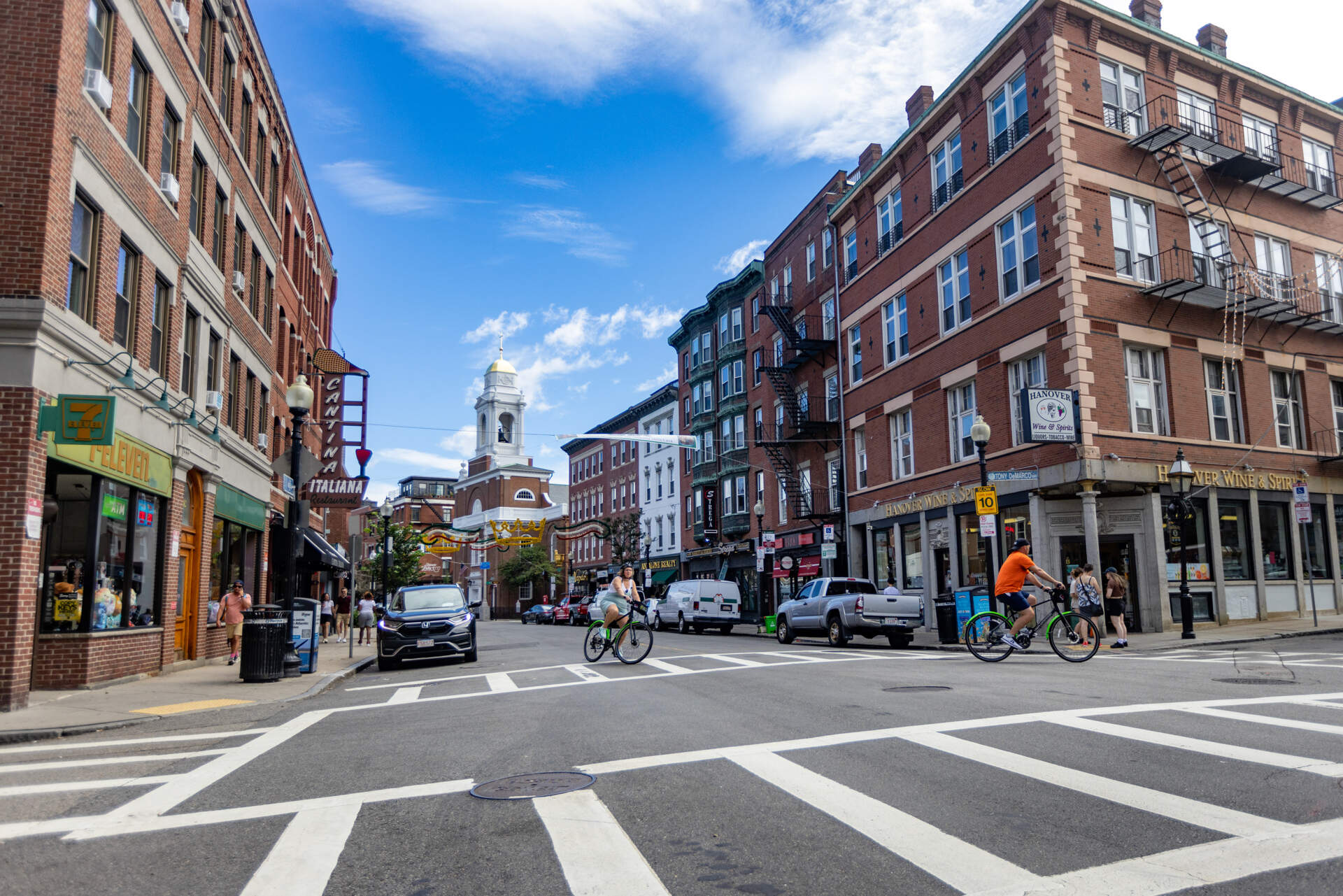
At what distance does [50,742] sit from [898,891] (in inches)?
372

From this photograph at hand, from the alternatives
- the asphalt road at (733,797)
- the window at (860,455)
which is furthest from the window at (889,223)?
the asphalt road at (733,797)

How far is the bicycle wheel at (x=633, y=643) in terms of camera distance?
16.9 m

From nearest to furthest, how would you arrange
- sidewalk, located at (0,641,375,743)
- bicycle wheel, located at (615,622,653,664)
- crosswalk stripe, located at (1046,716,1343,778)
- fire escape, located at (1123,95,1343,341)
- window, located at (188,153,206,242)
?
crosswalk stripe, located at (1046,716,1343,778)
sidewalk, located at (0,641,375,743)
bicycle wheel, located at (615,622,653,664)
window, located at (188,153,206,242)
fire escape, located at (1123,95,1343,341)

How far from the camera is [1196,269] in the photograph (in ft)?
84.6

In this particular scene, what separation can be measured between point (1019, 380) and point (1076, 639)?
43.4 feet

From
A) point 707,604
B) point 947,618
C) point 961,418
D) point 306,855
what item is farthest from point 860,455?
point 306,855

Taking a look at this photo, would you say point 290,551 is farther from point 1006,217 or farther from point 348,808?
Answer: point 1006,217

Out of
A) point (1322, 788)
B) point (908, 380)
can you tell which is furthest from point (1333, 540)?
point (1322, 788)

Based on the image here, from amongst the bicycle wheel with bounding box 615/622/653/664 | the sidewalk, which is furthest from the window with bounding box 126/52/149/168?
the bicycle wheel with bounding box 615/622/653/664

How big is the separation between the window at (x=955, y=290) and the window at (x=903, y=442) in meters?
3.32

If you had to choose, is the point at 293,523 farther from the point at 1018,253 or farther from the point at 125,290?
the point at 1018,253

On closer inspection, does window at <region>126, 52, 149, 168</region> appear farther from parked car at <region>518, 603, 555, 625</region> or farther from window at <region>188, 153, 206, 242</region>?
parked car at <region>518, 603, 555, 625</region>

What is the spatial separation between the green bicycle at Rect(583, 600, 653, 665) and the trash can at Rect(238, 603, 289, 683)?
5.00 m

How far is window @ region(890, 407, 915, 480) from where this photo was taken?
31297mm
